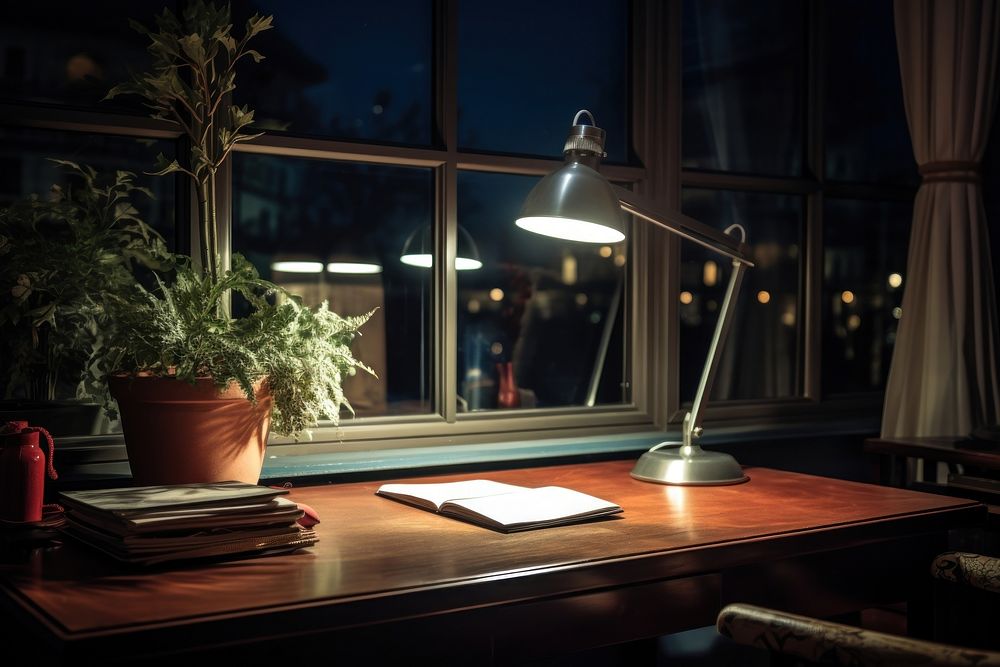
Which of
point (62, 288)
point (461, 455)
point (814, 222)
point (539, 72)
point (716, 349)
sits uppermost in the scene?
point (539, 72)

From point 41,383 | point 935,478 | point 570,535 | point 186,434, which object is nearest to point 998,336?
point 935,478

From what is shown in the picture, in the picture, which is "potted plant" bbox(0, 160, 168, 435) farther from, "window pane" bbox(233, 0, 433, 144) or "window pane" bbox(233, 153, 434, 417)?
"window pane" bbox(233, 0, 433, 144)

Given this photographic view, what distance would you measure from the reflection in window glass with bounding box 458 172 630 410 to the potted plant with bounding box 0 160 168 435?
32.5 inches

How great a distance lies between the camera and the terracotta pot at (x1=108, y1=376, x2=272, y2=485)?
165cm

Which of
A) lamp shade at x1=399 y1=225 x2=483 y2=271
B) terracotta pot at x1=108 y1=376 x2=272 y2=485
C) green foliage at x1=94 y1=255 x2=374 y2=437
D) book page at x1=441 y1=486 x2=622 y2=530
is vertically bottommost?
book page at x1=441 y1=486 x2=622 y2=530

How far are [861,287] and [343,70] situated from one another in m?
1.79

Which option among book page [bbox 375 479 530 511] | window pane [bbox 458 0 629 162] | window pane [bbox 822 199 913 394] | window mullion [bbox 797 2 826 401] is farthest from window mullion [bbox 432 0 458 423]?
window pane [bbox 822 199 913 394]

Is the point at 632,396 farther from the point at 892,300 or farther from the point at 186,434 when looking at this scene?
the point at 186,434

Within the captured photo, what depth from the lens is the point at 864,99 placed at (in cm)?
313

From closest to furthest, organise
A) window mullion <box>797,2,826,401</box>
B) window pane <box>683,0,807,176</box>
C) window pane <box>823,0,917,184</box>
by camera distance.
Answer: window pane <box>683,0,807,176</box>
window mullion <box>797,2,826,401</box>
window pane <box>823,0,917,184</box>

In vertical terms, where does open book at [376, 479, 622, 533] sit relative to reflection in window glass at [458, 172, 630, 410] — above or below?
below

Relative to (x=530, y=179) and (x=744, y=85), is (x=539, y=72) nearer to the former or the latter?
(x=530, y=179)

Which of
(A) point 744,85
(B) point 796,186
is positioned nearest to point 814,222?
(B) point 796,186

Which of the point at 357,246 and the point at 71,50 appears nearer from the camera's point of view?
the point at 71,50
